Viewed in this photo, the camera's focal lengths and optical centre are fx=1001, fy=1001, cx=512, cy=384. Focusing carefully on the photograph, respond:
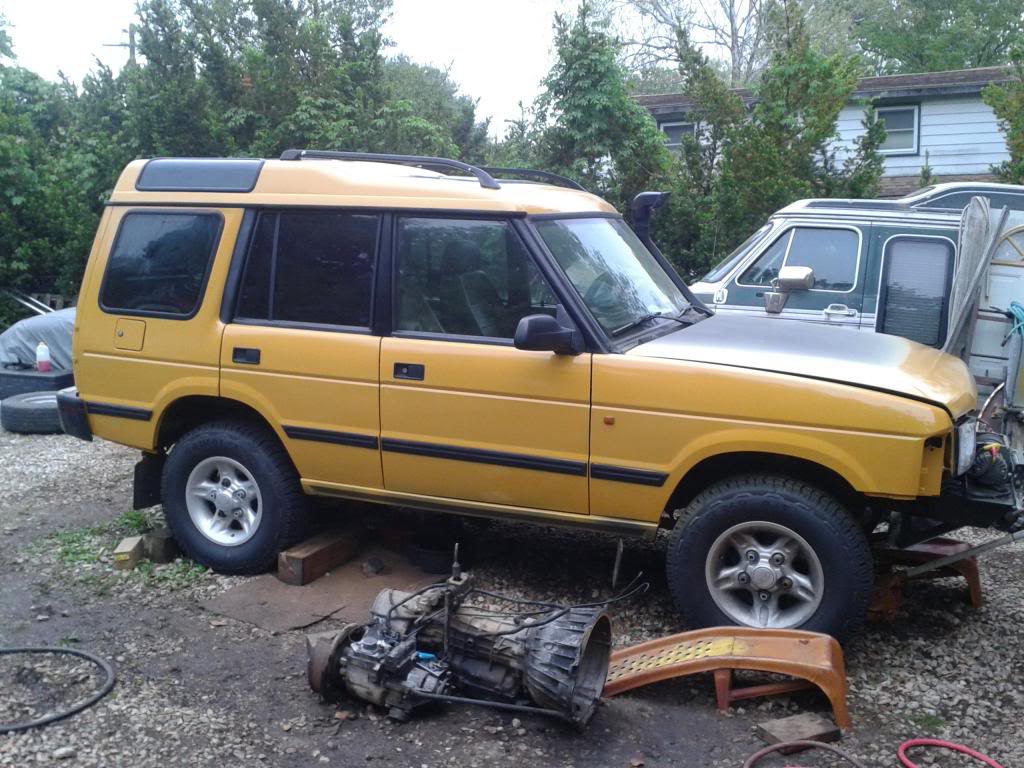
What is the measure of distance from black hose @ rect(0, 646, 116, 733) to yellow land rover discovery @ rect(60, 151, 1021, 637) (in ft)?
3.51

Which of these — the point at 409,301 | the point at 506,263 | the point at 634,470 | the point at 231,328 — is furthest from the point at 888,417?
the point at 231,328

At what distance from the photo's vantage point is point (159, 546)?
5.82m

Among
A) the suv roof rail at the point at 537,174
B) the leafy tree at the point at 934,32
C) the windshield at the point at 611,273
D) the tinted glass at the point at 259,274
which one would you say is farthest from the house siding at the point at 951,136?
the tinted glass at the point at 259,274

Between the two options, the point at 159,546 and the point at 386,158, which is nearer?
the point at 386,158

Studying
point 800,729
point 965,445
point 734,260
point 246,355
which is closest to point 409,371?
point 246,355

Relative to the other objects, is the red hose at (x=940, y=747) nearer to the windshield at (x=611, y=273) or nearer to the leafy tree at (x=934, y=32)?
the windshield at (x=611, y=273)

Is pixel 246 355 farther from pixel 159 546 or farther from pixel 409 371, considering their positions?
pixel 159 546

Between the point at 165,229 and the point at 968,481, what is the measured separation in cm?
435

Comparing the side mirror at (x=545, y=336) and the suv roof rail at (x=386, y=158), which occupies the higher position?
the suv roof rail at (x=386, y=158)

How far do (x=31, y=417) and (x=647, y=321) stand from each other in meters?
6.82

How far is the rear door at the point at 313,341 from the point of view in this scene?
16.8 feet

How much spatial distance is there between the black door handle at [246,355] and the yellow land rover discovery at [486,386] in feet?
0.04

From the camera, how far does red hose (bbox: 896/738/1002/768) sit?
3744mm

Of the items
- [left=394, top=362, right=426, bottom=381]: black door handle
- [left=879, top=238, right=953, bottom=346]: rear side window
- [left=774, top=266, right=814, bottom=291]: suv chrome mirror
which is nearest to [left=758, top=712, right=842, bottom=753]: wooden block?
[left=394, top=362, right=426, bottom=381]: black door handle
